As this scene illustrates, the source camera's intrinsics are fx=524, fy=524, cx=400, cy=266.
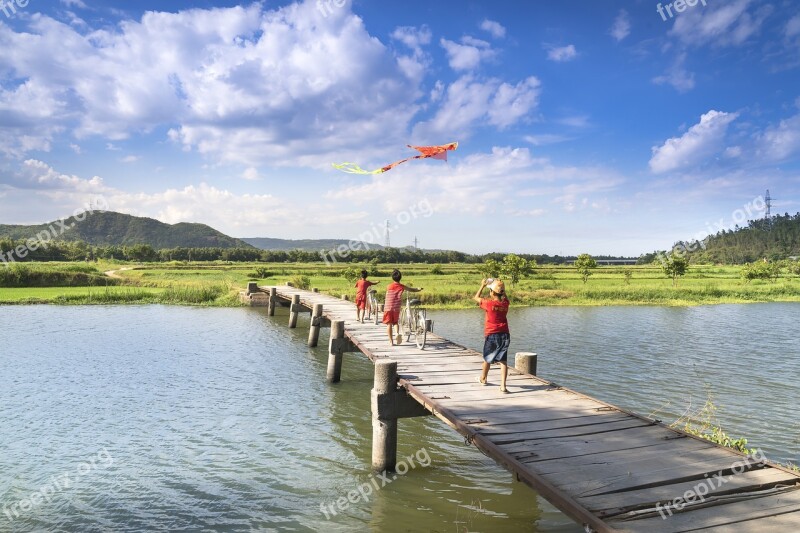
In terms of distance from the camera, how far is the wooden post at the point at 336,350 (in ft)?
51.2

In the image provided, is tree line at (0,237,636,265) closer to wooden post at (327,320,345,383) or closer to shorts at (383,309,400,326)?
wooden post at (327,320,345,383)

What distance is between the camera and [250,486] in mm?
8680

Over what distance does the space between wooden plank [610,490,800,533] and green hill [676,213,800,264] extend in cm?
13019

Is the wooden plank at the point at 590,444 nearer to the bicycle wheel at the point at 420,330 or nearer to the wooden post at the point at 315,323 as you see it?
the bicycle wheel at the point at 420,330

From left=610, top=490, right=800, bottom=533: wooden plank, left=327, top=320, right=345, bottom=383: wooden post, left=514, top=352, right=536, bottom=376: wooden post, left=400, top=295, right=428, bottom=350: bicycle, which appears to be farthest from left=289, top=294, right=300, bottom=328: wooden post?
left=610, top=490, right=800, bottom=533: wooden plank

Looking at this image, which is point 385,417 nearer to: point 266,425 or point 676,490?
point 266,425

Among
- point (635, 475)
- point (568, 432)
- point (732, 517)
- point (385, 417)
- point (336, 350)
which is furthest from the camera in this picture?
point (336, 350)

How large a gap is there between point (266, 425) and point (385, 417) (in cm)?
385

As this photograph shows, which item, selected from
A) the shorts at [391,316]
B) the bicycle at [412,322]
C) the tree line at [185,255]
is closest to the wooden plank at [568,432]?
the shorts at [391,316]

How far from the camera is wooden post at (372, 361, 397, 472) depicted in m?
9.05

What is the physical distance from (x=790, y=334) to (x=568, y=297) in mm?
16615

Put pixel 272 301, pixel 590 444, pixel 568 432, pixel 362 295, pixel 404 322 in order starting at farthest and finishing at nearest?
pixel 272 301
pixel 362 295
pixel 404 322
pixel 568 432
pixel 590 444

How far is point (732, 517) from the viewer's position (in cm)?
477

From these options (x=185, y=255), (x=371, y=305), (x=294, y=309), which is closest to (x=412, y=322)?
(x=371, y=305)
